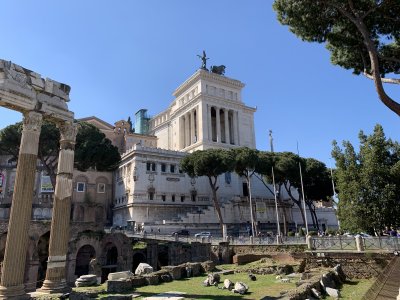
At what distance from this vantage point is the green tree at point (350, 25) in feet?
50.2

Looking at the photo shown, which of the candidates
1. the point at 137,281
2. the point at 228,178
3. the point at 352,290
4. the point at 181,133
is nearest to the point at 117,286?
the point at 137,281

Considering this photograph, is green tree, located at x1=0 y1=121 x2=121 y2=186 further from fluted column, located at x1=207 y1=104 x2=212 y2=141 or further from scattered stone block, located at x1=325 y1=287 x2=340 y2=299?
scattered stone block, located at x1=325 y1=287 x2=340 y2=299

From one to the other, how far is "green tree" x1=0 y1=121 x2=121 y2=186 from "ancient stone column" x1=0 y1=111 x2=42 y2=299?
2467 cm

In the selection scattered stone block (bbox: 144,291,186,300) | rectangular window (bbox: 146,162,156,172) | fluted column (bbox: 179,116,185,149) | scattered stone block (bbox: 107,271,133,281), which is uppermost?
fluted column (bbox: 179,116,185,149)

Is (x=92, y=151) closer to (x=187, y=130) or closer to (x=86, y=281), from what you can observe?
(x=187, y=130)

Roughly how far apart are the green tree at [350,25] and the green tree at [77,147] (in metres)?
29.4

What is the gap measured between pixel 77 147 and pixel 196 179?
18.3m

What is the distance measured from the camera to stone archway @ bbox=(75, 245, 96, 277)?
35344 millimetres

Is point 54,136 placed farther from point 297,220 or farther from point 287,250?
point 297,220

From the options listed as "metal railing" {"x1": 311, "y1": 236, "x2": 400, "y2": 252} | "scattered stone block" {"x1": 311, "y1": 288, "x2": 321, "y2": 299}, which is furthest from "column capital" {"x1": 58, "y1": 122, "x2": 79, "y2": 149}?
"metal railing" {"x1": 311, "y1": 236, "x2": 400, "y2": 252}

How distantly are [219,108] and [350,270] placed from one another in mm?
43451

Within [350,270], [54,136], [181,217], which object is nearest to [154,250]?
[181,217]

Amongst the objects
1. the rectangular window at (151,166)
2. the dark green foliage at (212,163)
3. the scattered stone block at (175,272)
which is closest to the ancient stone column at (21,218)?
the scattered stone block at (175,272)

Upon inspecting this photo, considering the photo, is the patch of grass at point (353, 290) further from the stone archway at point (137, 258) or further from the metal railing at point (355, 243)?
the stone archway at point (137, 258)
